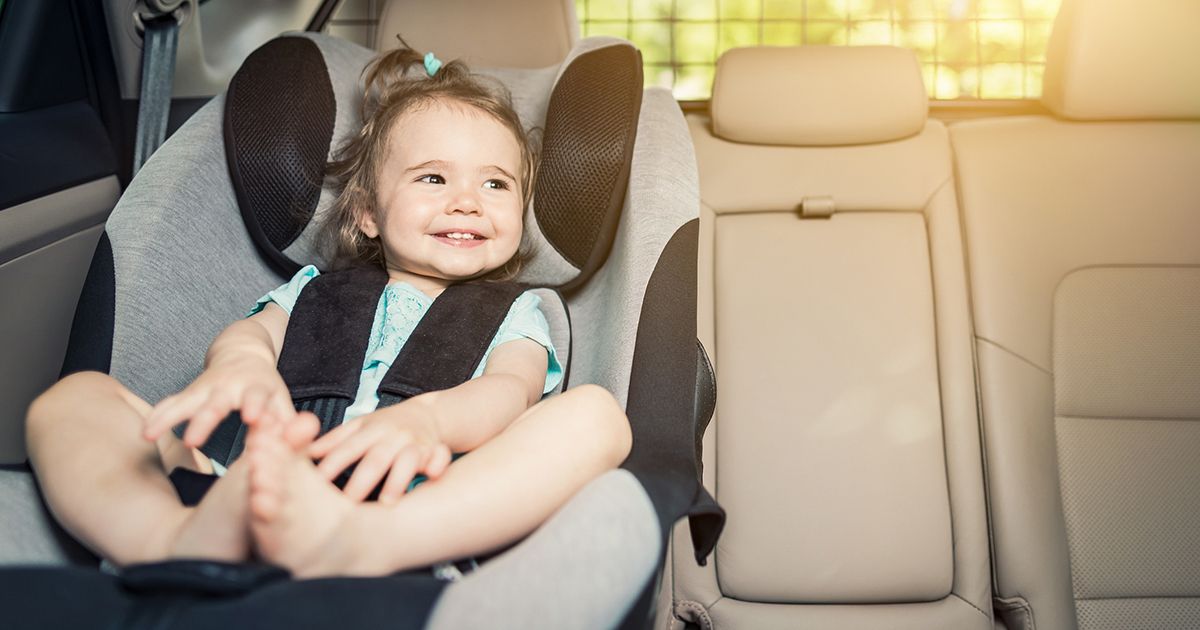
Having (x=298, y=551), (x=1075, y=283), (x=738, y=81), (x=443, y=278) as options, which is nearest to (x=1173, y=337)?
(x=1075, y=283)

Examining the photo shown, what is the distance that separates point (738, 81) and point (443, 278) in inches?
29.7

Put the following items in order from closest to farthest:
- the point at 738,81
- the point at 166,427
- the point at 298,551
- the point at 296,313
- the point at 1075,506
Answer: the point at 298,551, the point at 166,427, the point at 296,313, the point at 1075,506, the point at 738,81

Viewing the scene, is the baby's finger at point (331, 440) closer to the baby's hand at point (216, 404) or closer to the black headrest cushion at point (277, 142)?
the baby's hand at point (216, 404)

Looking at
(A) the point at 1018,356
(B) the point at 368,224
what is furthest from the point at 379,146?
(A) the point at 1018,356

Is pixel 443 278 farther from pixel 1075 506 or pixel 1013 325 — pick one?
pixel 1075 506

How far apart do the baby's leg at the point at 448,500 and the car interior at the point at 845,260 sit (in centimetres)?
40

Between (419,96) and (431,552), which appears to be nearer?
(431,552)

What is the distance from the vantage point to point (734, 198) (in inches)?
73.0

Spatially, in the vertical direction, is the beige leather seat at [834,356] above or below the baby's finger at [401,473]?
below

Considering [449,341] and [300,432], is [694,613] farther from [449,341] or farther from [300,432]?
[300,432]

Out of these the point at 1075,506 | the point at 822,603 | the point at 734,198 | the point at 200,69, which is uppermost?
the point at 200,69

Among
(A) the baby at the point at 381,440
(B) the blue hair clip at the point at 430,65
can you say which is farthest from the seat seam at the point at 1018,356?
(B) the blue hair clip at the point at 430,65

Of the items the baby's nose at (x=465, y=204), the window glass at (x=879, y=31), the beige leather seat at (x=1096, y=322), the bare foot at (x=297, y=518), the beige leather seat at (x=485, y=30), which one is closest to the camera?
the bare foot at (x=297, y=518)

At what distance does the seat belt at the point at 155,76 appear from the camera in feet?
5.56
